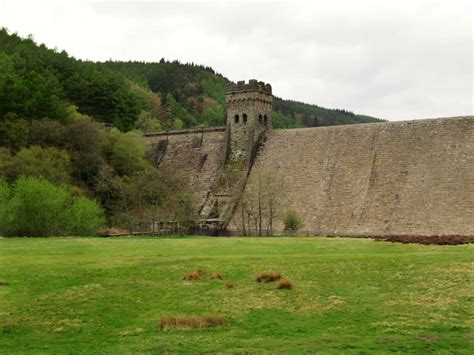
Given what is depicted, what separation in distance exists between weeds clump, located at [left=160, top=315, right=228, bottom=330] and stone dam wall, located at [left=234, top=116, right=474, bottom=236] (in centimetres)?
4580

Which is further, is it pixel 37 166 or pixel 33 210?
pixel 37 166

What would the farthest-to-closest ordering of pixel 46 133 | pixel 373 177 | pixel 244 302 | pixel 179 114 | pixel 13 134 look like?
pixel 179 114 < pixel 46 133 < pixel 13 134 < pixel 373 177 < pixel 244 302

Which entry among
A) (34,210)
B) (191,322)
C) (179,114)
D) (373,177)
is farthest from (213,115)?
(191,322)

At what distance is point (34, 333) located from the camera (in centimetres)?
2233

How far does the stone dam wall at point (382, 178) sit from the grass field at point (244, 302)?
102 ft

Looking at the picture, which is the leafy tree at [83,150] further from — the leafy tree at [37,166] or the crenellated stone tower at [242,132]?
the crenellated stone tower at [242,132]

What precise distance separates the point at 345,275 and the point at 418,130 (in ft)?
159

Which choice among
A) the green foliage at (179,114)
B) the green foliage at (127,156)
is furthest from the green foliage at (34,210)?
the green foliage at (179,114)

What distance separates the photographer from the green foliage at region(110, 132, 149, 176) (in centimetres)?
8419

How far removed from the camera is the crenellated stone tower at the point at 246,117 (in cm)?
8650

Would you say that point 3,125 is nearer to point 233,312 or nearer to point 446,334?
point 233,312

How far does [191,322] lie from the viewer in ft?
74.4

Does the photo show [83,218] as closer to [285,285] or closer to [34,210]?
[34,210]

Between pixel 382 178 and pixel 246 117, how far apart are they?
73.2 feet
